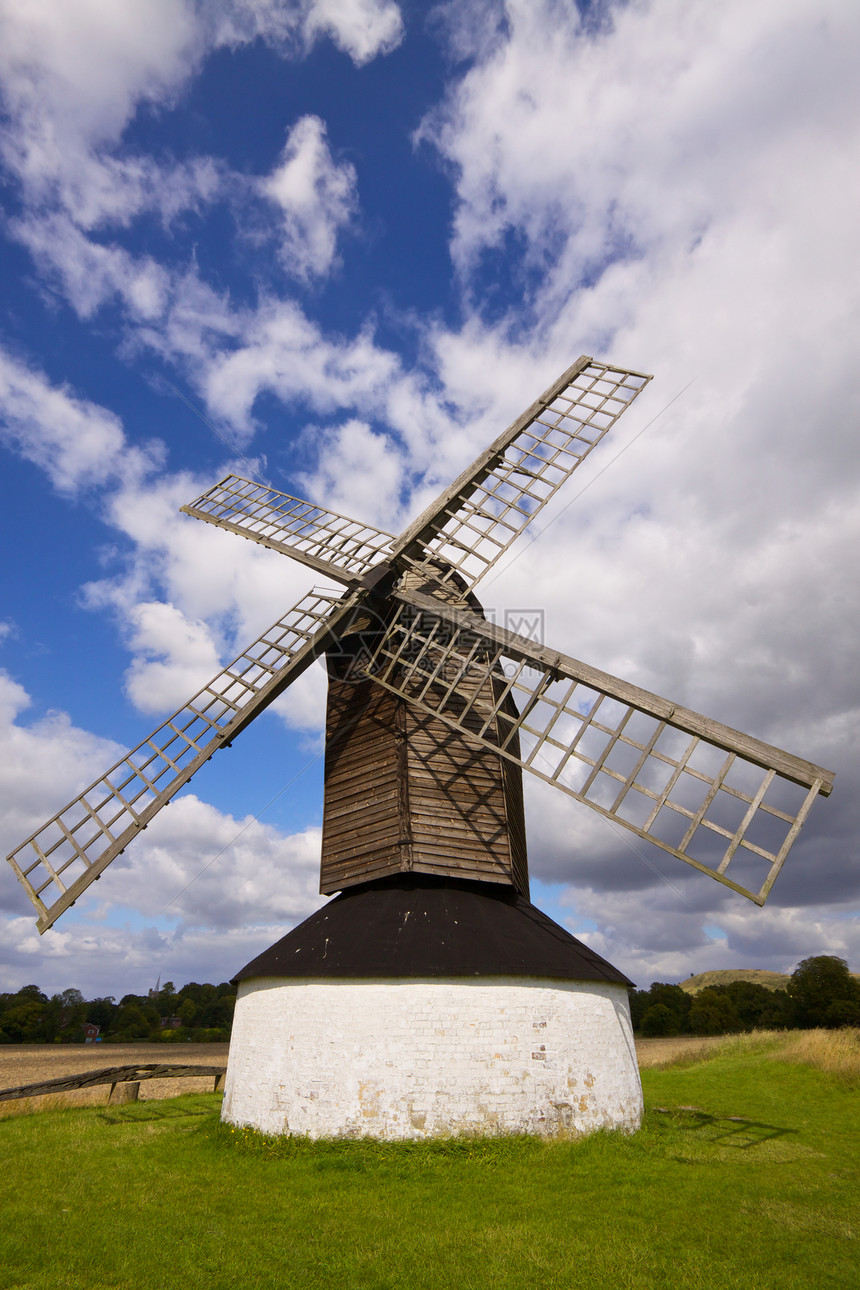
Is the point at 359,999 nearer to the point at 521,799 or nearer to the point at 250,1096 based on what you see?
the point at 250,1096

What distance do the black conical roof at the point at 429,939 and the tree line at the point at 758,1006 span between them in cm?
1916

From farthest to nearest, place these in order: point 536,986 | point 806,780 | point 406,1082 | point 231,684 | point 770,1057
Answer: point 770,1057, point 231,684, point 536,986, point 406,1082, point 806,780

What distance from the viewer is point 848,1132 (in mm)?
12555

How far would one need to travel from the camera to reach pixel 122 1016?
199 feet

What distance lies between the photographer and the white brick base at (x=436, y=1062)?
31.7 feet

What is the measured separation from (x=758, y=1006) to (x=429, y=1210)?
64.3 meters

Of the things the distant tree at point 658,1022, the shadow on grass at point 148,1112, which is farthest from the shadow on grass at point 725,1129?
the distant tree at point 658,1022

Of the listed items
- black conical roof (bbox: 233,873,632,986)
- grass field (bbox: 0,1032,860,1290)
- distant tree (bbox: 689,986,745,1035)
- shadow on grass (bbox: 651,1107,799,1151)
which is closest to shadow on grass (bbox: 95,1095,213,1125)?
grass field (bbox: 0,1032,860,1290)

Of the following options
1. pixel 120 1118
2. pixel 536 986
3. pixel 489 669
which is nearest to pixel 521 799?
pixel 489 669

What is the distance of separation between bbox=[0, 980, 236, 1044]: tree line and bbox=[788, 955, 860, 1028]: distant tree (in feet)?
114

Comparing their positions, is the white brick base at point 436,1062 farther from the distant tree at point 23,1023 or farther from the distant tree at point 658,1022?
the distant tree at point 658,1022

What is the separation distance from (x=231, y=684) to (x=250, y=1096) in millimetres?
7079

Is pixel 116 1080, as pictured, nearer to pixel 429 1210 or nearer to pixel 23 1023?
pixel 429 1210

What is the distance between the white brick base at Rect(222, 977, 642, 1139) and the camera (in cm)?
966
